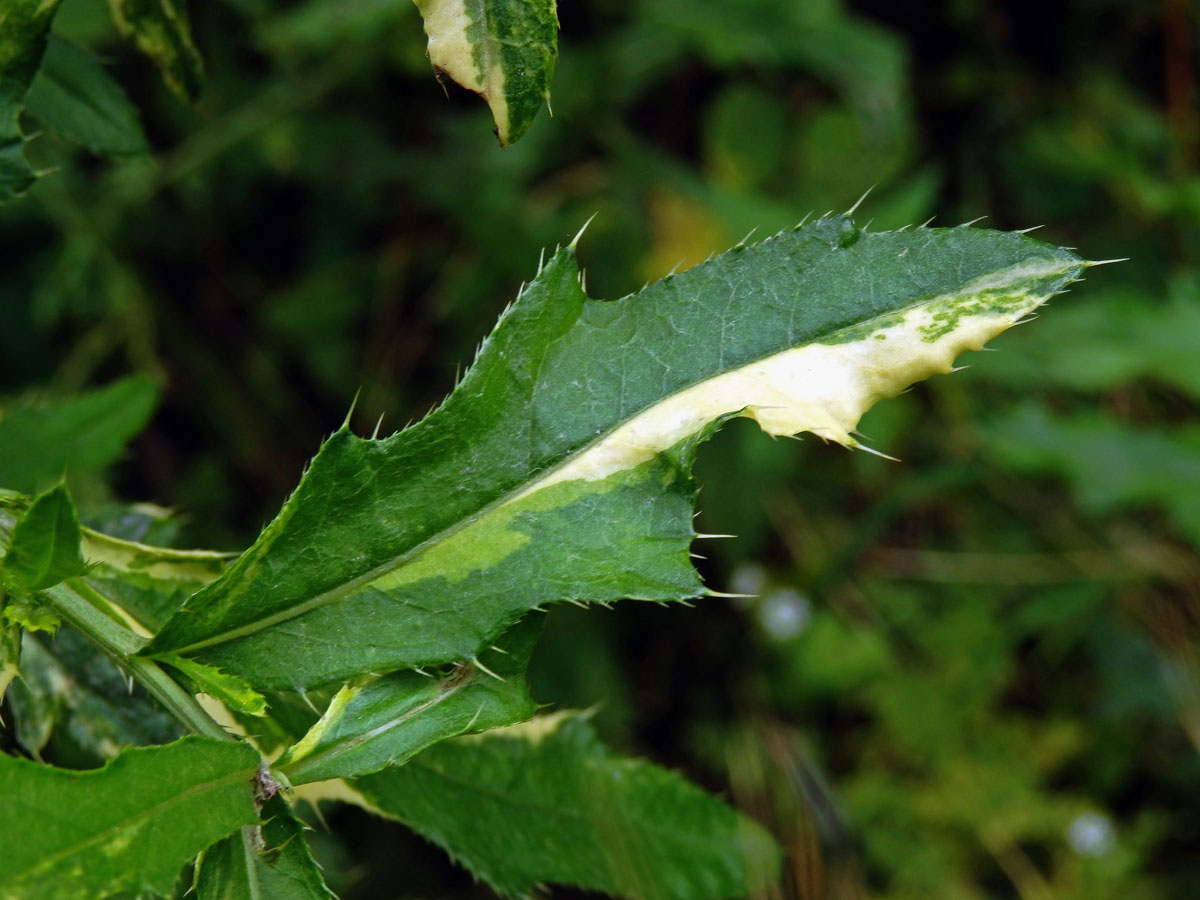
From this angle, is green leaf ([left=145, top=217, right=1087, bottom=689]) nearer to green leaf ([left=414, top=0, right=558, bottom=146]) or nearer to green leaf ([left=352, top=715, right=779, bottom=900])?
green leaf ([left=414, top=0, right=558, bottom=146])

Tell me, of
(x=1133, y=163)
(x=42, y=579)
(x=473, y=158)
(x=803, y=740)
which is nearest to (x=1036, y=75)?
(x=1133, y=163)

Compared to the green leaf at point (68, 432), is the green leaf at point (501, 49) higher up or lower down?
higher up

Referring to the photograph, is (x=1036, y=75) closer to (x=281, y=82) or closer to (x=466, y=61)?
(x=281, y=82)

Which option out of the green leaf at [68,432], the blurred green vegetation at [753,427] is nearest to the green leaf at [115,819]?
the green leaf at [68,432]

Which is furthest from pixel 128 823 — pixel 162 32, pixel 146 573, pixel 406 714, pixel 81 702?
pixel 162 32

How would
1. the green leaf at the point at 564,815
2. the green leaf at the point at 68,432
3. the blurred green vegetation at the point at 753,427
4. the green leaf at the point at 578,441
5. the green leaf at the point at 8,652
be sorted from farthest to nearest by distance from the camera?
the blurred green vegetation at the point at 753,427 < the green leaf at the point at 68,432 < the green leaf at the point at 564,815 < the green leaf at the point at 578,441 < the green leaf at the point at 8,652

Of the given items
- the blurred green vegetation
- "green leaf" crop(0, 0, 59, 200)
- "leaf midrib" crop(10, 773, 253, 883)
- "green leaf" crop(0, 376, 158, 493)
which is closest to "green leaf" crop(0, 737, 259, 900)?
"leaf midrib" crop(10, 773, 253, 883)

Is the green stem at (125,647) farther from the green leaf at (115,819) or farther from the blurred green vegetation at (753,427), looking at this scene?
the blurred green vegetation at (753,427)

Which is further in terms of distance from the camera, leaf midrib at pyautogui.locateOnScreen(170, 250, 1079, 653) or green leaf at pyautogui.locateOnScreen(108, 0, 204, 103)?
green leaf at pyautogui.locateOnScreen(108, 0, 204, 103)
